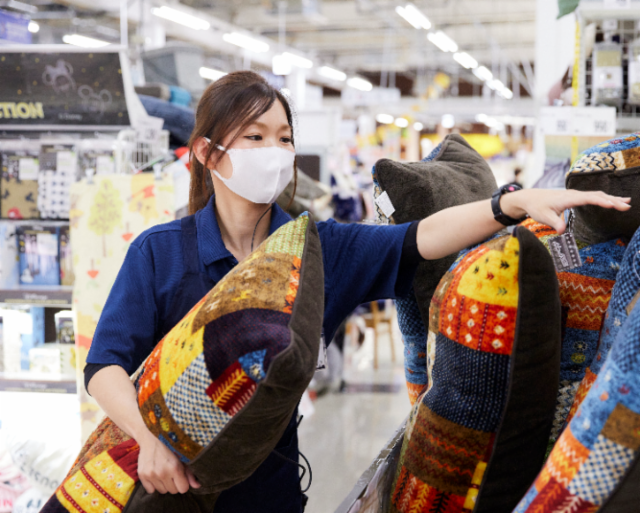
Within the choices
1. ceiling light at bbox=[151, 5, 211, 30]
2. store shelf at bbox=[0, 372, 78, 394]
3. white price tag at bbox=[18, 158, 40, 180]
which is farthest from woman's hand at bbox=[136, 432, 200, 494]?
ceiling light at bbox=[151, 5, 211, 30]

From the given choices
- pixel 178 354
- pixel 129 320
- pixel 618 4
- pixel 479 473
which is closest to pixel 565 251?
pixel 479 473

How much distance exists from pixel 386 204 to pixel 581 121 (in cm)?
136

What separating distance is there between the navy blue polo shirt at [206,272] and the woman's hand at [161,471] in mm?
235

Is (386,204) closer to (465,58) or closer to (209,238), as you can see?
(209,238)

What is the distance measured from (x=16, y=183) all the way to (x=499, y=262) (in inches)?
95.9

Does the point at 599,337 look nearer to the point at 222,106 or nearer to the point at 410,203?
the point at 410,203

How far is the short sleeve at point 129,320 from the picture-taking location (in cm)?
112

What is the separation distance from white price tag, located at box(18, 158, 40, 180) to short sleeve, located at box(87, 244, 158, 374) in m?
1.76

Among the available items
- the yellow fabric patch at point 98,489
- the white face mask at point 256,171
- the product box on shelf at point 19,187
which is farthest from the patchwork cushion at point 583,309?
the product box on shelf at point 19,187

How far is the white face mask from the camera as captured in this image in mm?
1343

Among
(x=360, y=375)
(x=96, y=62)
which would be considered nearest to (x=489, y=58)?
(x=360, y=375)

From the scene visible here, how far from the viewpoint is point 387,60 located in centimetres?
1570

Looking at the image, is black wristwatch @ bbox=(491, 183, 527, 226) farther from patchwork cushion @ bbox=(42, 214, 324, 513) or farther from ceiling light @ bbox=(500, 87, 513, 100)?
ceiling light @ bbox=(500, 87, 513, 100)

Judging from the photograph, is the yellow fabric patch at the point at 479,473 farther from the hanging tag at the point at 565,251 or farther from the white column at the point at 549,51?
the white column at the point at 549,51
